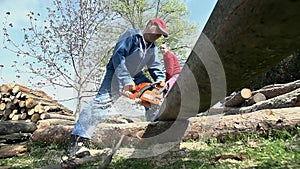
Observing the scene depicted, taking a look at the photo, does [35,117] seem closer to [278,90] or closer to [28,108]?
[28,108]

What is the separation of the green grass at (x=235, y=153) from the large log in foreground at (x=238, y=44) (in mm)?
523

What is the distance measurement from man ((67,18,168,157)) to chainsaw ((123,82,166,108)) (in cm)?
7

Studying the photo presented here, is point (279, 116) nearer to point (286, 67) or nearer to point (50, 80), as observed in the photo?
point (286, 67)

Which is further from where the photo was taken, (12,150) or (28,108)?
(28,108)

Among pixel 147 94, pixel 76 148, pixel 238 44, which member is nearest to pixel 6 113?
pixel 76 148

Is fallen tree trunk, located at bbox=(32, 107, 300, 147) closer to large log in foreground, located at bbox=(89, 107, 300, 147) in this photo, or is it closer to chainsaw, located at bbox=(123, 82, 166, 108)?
large log in foreground, located at bbox=(89, 107, 300, 147)

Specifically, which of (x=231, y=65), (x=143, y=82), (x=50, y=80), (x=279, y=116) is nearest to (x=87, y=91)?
(x=50, y=80)

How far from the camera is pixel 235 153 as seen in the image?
8.32ft

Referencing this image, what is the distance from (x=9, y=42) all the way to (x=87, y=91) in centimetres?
309

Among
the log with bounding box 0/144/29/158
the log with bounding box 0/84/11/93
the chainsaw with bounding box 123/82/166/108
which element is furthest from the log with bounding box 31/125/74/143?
the log with bounding box 0/84/11/93

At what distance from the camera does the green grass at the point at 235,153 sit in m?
2.10

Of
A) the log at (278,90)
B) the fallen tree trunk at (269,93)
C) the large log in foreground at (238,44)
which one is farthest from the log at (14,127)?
the log at (278,90)

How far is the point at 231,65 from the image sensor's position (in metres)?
1.58

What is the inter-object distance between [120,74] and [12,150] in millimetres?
2418
